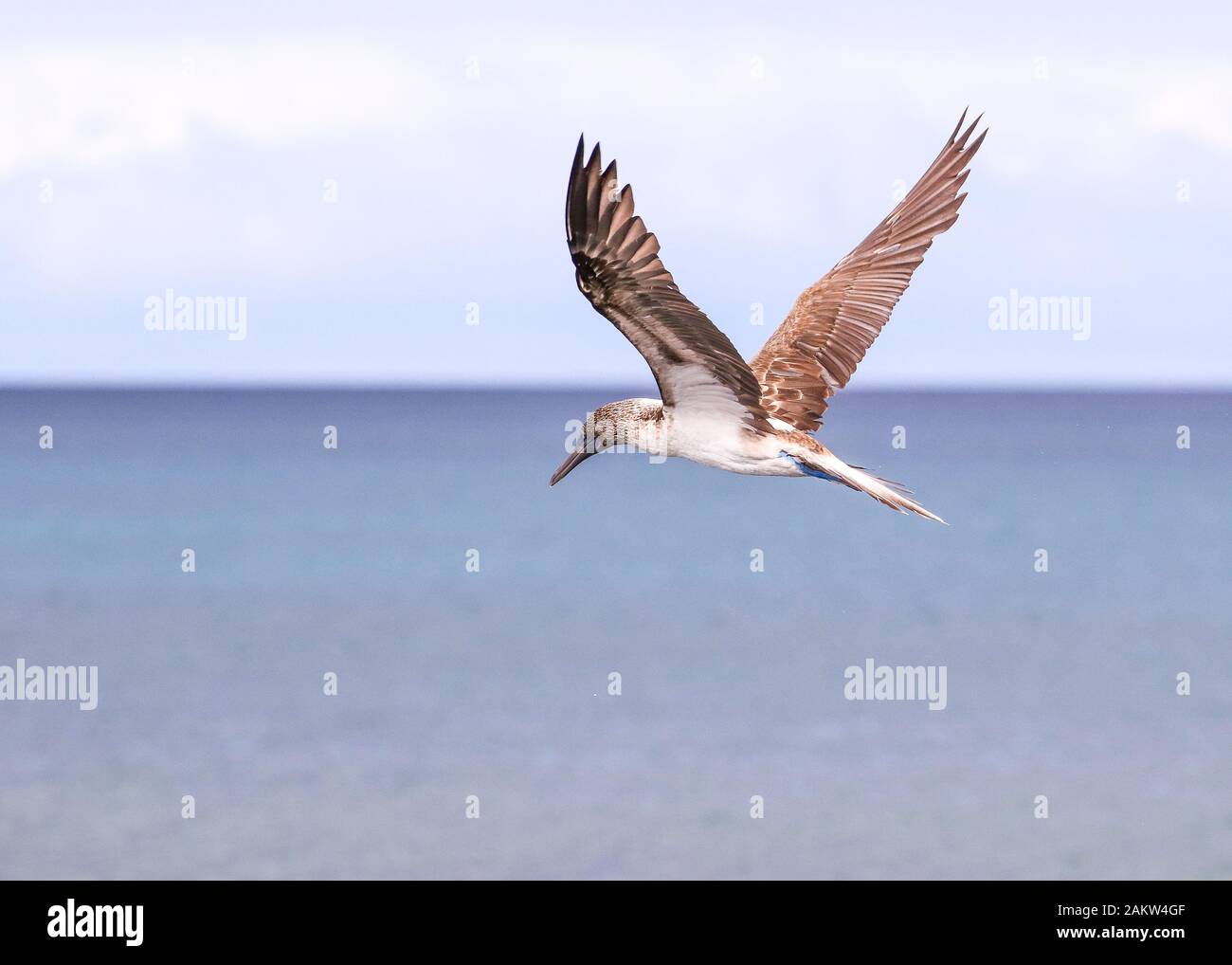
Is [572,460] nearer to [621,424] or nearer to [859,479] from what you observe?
[621,424]

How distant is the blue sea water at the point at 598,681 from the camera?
15.3 m

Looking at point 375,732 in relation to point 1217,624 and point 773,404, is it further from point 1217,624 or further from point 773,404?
point 1217,624

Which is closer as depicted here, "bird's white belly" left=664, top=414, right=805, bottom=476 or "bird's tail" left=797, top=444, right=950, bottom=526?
"bird's tail" left=797, top=444, right=950, bottom=526

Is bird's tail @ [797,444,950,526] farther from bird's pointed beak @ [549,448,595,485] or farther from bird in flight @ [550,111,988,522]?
bird's pointed beak @ [549,448,595,485]

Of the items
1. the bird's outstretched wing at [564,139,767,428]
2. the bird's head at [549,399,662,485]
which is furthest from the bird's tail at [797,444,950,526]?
the bird's head at [549,399,662,485]

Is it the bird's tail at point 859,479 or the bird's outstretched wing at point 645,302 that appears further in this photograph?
the bird's tail at point 859,479

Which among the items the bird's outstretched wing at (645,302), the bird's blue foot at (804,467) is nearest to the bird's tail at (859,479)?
the bird's blue foot at (804,467)

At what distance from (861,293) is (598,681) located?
12.4 metres

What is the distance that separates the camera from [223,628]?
27.1 metres

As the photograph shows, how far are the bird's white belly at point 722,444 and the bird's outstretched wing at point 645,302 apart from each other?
0.28 feet

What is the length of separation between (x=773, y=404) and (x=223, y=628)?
64.0 ft

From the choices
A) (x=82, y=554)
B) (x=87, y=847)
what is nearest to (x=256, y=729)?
(x=87, y=847)

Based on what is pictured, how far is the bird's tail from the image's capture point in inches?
310

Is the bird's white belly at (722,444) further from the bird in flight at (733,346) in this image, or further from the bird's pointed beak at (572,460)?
the bird's pointed beak at (572,460)
